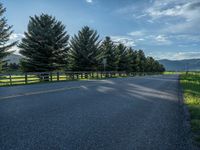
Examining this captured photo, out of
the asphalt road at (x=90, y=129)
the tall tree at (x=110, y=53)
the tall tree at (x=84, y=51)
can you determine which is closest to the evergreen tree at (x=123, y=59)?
the tall tree at (x=110, y=53)

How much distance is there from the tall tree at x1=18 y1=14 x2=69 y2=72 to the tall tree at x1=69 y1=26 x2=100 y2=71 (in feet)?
23.4

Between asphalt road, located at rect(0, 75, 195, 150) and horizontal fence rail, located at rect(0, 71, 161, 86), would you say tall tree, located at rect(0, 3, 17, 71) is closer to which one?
horizontal fence rail, located at rect(0, 71, 161, 86)

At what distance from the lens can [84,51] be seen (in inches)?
1529

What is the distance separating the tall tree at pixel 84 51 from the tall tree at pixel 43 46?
715 centimetres

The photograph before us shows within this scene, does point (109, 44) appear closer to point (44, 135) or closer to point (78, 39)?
point (78, 39)

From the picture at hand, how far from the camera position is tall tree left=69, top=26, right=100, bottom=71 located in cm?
3875

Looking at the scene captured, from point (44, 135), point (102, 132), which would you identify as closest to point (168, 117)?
point (102, 132)

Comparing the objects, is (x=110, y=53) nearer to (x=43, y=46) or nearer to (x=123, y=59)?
(x=123, y=59)

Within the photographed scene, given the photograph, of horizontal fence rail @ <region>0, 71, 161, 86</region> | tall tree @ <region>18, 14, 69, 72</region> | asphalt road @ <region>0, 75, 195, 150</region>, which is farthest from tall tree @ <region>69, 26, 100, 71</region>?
asphalt road @ <region>0, 75, 195, 150</region>

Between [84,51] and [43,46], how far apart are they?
1001 cm

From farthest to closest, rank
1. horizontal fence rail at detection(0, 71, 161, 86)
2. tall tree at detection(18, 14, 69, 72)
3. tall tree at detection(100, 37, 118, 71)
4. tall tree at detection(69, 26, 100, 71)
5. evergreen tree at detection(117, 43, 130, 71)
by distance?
evergreen tree at detection(117, 43, 130, 71) → tall tree at detection(100, 37, 118, 71) → tall tree at detection(69, 26, 100, 71) → tall tree at detection(18, 14, 69, 72) → horizontal fence rail at detection(0, 71, 161, 86)

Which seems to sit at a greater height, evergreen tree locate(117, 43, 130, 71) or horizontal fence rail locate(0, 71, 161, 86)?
evergreen tree locate(117, 43, 130, 71)

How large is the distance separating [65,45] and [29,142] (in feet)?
93.4

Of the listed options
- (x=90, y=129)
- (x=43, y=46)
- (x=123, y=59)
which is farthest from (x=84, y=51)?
(x=90, y=129)
